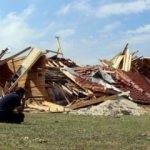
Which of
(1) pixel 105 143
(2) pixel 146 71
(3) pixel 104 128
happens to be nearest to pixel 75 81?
(2) pixel 146 71

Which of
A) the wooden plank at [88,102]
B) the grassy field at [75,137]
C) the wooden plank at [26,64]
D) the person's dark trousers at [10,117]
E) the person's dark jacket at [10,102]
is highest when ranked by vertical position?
the wooden plank at [26,64]

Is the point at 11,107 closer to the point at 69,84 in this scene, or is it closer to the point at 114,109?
the point at 114,109

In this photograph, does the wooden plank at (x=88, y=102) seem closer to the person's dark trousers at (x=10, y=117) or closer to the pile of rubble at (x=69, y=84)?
the pile of rubble at (x=69, y=84)

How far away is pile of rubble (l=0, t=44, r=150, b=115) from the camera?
27.0 metres

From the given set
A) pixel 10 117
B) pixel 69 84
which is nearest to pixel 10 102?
pixel 10 117

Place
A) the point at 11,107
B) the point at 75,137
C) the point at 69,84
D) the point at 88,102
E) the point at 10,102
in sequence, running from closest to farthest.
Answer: the point at 75,137 < the point at 10,102 < the point at 11,107 < the point at 88,102 < the point at 69,84

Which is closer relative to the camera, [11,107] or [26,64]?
[11,107]

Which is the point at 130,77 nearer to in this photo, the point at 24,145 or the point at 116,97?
the point at 116,97

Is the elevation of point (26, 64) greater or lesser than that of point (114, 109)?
greater

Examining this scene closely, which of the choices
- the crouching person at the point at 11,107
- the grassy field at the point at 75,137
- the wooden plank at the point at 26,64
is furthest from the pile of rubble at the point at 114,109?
the crouching person at the point at 11,107

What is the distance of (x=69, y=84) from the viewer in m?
30.5

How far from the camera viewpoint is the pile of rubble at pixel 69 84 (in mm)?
27016

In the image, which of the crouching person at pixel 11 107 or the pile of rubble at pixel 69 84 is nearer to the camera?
the crouching person at pixel 11 107

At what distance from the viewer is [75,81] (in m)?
30.5
